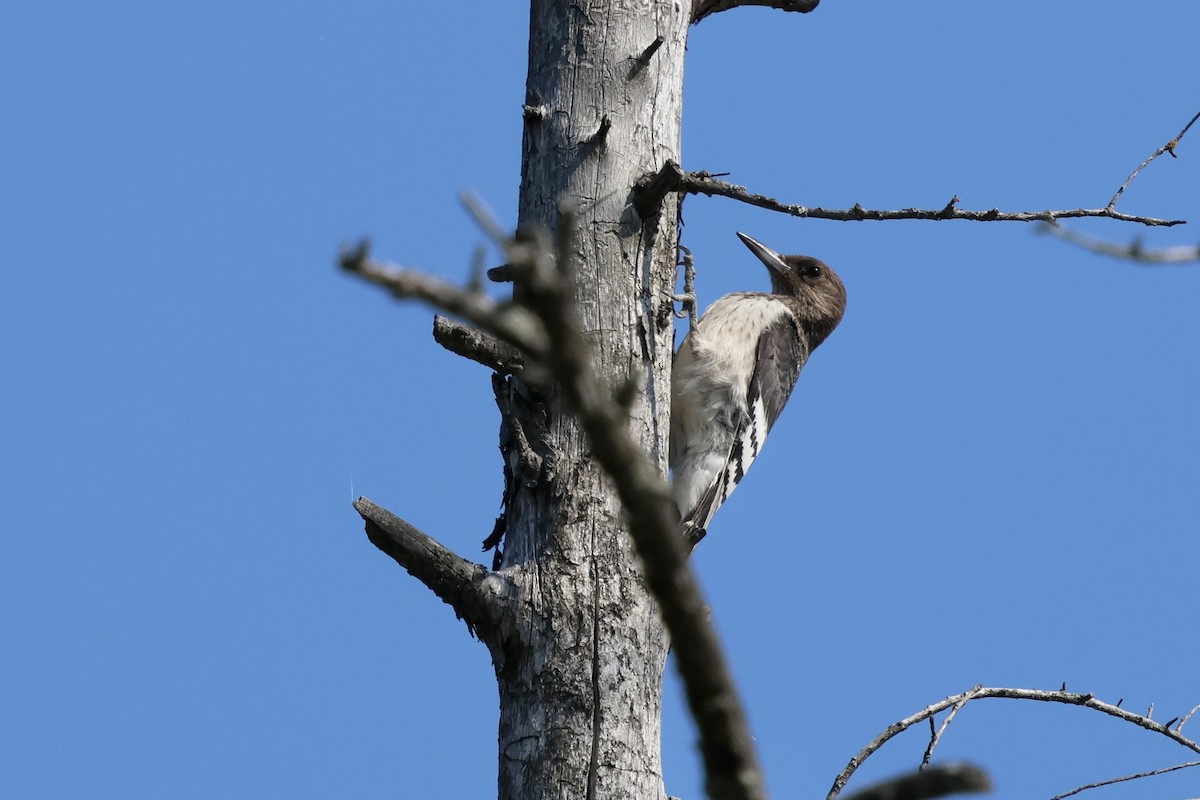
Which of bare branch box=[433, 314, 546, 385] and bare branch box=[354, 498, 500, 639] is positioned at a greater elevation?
bare branch box=[433, 314, 546, 385]

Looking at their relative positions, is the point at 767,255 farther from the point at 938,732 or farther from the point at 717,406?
the point at 938,732

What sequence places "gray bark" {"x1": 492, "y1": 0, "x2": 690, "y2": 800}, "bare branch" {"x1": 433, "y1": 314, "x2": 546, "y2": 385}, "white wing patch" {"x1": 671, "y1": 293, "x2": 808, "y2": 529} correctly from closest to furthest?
"gray bark" {"x1": 492, "y1": 0, "x2": 690, "y2": 800}, "bare branch" {"x1": 433, "y1": 314, "x2": 546, "y2": 385}, "white wing patch" {"x1": 671, "y1": 293, "x2": 808, "y2": 529}

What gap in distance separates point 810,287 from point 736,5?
2099 mm

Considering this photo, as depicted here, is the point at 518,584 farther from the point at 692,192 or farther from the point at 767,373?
the point at 767,373

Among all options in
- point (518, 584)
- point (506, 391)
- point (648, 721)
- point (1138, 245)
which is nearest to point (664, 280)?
point (506, 391)

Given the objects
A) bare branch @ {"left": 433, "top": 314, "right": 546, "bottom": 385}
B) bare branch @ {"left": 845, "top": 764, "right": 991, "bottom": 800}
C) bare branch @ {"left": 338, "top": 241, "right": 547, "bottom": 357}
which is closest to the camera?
bare branch @ {"left": 338, "top": 241, "right": 547, "bottom": 357}

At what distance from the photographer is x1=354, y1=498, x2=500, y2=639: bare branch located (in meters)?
3.44

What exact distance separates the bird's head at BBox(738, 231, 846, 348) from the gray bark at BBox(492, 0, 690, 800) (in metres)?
2.63

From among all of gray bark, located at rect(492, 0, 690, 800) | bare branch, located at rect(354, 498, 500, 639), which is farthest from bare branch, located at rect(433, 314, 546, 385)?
bare branch, located at rect(354, 498, 500, 639)

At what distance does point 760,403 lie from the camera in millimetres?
5812

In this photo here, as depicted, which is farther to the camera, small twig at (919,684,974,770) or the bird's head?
the bird's head

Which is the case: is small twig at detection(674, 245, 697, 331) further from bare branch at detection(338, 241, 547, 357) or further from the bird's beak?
bare branch at detection(338, 241, 547, 357)

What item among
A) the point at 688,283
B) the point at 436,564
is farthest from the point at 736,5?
the point at 436,564

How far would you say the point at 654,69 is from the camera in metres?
3.98
